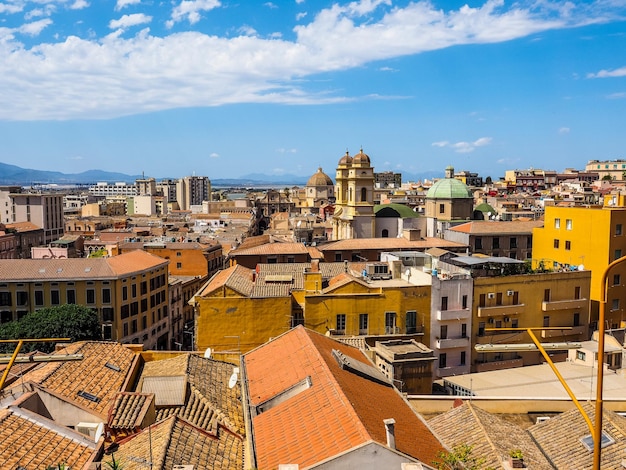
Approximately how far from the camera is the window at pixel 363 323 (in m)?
31.3

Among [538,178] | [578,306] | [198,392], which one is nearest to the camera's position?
[198,392]

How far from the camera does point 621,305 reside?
132 feet

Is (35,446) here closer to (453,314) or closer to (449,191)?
(453,314)

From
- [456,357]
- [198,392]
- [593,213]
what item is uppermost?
[593,213]

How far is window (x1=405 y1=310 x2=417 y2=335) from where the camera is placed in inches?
1247

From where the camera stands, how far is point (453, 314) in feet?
107

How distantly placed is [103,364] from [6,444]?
31.5ft

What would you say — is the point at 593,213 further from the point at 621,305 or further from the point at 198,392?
the point at 198,392

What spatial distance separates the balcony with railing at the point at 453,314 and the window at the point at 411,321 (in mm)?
1379

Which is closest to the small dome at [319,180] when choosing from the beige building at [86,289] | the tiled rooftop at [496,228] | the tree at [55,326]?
the tiled rooftop at [496,228]

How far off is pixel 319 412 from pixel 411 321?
17262mm

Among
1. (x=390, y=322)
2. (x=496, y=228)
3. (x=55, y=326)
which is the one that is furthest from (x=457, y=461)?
(x=496, y=228)

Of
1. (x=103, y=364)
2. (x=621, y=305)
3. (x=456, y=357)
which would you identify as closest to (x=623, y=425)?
→ (x=456, y=357)

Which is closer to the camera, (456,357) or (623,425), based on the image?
(623,425)
